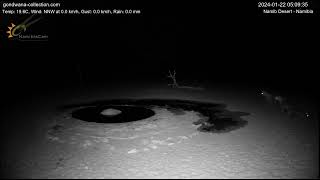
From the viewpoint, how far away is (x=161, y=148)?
7.56 meters

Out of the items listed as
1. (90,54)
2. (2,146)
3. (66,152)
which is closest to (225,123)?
(66,152)

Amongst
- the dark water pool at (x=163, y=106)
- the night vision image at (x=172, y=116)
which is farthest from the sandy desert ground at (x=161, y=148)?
the dark water pool at (x=163, y=106)

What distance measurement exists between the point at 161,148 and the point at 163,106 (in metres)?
4.78

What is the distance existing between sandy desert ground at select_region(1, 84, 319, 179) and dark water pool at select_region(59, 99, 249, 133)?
0.36 meters

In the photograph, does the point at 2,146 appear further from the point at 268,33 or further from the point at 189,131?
the point at 268,33

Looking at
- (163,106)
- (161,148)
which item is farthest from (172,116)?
(161,148)

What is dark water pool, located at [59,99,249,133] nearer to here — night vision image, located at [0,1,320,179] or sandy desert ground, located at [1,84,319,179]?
night vision image, located at [0,1,320,179]

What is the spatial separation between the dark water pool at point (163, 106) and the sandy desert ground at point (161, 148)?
1.19 feet

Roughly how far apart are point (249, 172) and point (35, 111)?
27.3ft

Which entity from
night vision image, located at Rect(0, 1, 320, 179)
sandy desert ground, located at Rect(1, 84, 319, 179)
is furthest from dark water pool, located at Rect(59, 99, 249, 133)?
sandy desert ground, located at Rect(1, 84, 319, 179)

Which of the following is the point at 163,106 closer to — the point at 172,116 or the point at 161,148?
the point at 172,116

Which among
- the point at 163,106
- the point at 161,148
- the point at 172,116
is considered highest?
the point at 163,106

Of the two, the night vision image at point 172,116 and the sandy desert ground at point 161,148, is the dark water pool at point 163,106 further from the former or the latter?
the sandy desert ground at point 161,148

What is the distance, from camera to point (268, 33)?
109ft
